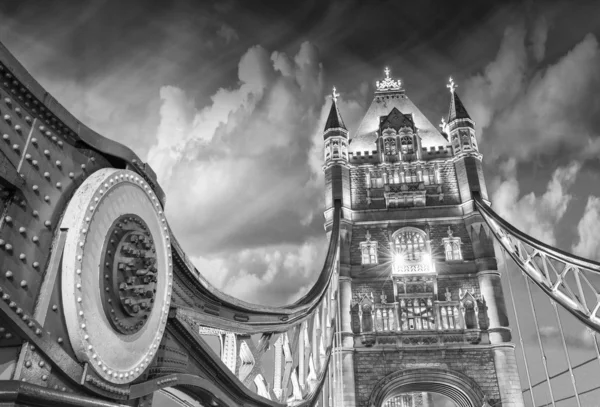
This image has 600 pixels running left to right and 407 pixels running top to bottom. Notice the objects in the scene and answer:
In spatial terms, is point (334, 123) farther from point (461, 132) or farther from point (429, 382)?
point (429, 382)

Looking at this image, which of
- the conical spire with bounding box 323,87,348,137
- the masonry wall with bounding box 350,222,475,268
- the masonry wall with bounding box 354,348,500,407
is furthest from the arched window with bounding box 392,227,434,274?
the conical spire with bounding box 323,87,348,137

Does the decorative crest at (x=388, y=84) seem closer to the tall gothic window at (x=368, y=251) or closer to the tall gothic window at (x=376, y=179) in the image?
the tall gothic window at (x=376, y=179)

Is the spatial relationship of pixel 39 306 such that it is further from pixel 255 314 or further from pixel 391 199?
pixel 391 199

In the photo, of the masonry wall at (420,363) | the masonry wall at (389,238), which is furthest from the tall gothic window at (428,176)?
the masonry wall at (420,363)

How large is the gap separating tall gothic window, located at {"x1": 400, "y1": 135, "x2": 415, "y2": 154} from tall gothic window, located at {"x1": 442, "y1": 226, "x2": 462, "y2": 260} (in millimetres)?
4394

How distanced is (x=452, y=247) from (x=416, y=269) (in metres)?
1.87

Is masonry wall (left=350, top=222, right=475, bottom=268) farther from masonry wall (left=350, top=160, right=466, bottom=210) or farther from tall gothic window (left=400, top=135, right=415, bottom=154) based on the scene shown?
tall gothic window (left=400, top=135, right=415, bottom=154)

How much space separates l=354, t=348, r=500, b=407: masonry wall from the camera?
16.1m

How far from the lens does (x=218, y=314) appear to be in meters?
3.80

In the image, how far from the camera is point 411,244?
1911cm

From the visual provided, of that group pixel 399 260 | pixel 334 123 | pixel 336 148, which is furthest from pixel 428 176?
pixel 334 123

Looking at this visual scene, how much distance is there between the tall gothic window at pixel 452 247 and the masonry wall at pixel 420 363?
12.1ft

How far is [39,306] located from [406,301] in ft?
55.3

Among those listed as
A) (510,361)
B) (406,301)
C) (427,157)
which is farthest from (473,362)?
(427,157)
